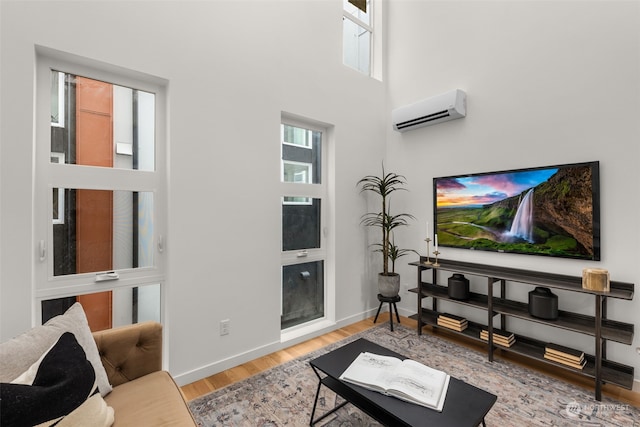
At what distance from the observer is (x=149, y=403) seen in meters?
1.34

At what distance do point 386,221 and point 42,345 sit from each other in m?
3.09

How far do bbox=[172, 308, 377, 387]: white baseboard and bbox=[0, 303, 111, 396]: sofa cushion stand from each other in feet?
2.99

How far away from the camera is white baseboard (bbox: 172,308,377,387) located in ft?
7.28

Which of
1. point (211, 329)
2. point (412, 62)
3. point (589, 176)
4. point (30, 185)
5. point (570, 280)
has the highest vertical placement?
point (412, 62)

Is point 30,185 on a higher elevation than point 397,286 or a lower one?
higher

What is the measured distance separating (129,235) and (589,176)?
11.7ft

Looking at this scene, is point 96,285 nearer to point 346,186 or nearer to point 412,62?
point 346,186

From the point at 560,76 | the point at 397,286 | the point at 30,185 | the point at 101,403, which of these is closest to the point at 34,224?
the point at 30,185

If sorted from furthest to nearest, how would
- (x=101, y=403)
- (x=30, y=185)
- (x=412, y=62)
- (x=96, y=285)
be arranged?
(x=412, y=62)
(x=96, y=285)
(x=30, y=185)
(x=101, y=403)

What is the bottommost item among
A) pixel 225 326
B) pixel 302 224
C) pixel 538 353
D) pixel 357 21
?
pixel 538 353

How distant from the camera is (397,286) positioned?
3256 mm

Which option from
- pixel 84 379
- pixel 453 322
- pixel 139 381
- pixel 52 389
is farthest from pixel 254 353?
pixel 453 322

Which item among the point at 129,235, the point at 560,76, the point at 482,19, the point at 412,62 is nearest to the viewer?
the point at 129,235

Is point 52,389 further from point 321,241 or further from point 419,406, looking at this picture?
point 321,241
